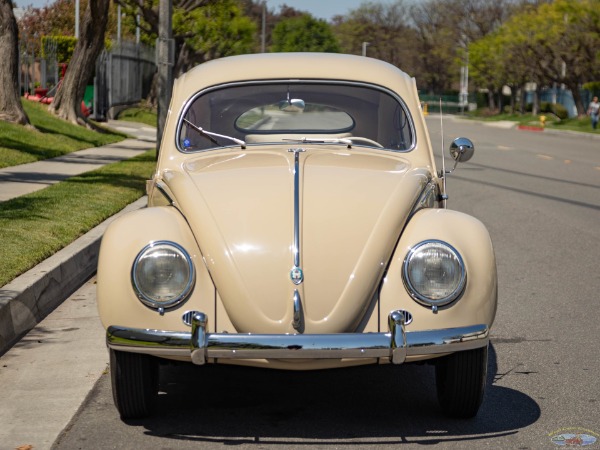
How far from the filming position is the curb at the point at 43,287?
7.03m

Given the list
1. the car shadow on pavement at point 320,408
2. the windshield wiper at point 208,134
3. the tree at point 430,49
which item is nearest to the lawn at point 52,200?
the windshield wiper at point 208,134

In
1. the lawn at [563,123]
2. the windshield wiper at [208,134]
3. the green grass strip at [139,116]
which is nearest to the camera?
the windshield wiper at [208,134]

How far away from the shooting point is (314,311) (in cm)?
491

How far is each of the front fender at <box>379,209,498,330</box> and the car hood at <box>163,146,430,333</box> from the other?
0.06 meters

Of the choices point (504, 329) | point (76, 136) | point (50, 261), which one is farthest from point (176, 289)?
point (76, 136)

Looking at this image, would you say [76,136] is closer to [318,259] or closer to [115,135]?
[115,135]

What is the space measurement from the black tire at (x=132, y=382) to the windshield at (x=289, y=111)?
178cm

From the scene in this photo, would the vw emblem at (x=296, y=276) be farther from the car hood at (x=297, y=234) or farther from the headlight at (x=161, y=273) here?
the headlight at (x=161, y=273)

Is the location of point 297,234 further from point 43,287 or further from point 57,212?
point 57,212

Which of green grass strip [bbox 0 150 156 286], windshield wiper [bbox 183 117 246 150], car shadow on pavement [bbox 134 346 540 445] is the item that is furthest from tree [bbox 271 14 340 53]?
car shadow on pavement [bbox 134 346 540 445]

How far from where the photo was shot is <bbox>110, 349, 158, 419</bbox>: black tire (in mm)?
5168

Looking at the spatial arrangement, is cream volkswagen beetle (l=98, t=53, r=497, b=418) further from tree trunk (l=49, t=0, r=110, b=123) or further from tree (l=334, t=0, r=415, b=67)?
tree (l=334, t=0, r=415, b=67)

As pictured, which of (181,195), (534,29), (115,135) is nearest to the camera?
(181,195)

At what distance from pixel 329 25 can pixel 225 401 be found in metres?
138
